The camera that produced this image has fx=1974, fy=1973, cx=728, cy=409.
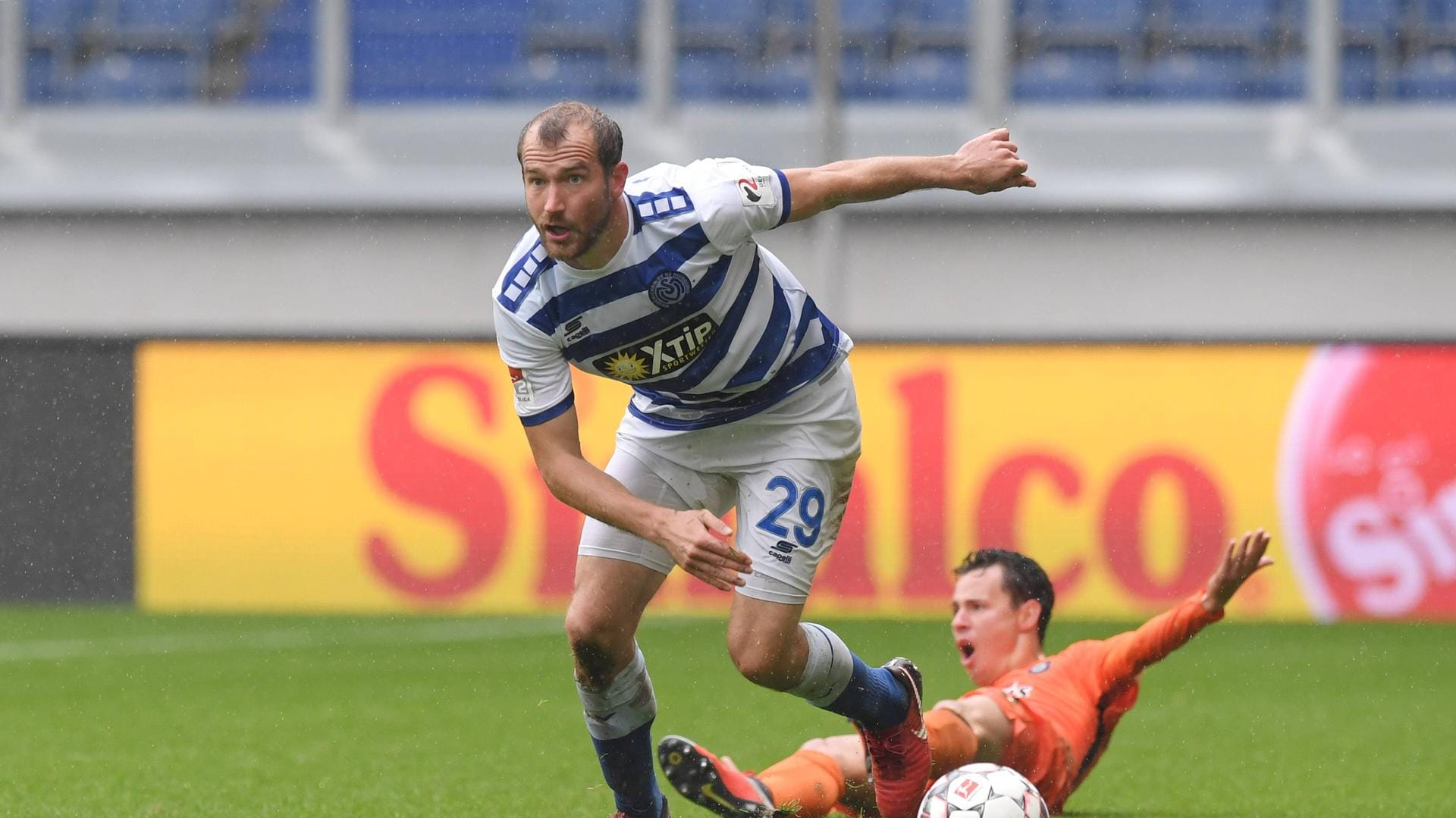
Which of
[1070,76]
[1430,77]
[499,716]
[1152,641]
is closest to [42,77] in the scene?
[1070,76]

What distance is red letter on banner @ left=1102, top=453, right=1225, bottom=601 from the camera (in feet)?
38.9

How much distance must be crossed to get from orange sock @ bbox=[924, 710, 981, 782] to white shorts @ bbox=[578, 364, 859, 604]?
528mm

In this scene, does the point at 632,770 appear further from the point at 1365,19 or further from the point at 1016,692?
the point at 1365,19

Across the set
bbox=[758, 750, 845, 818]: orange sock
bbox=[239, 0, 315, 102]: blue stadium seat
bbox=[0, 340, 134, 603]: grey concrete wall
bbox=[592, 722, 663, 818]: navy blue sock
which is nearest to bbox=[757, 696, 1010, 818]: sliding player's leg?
bbox=[758, 750, 845, 818]: orange sock

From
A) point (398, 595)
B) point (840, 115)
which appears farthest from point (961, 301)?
point (398, 595)

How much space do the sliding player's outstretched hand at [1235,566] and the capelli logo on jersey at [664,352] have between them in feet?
4.69

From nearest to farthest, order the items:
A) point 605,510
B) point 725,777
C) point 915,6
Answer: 1. point 605,510
2. point 725,777
3. point 915,6

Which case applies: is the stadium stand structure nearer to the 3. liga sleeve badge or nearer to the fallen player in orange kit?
the fallen player in orange kit

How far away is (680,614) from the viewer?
41.0 feet

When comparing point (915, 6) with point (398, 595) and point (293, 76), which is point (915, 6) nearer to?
point (293, 76)

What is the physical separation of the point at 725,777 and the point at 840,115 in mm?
11254

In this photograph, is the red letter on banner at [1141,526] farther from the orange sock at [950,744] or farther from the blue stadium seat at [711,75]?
the orange sock at [950,744]

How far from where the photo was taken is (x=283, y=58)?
655 inches

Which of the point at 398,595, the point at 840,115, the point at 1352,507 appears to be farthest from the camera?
the point at 840,115
